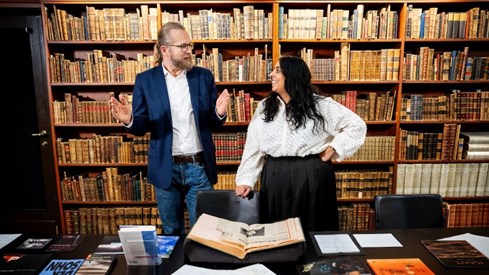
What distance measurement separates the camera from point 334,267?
3.91 ft

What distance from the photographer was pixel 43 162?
3369mm

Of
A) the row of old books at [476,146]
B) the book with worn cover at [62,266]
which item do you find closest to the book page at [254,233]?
the book with worn cover at [62,266]

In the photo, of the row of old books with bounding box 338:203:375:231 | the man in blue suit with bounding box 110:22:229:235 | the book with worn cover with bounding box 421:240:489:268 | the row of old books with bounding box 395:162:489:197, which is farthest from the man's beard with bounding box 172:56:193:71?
the row of old books with bounding box 395:162:489:197

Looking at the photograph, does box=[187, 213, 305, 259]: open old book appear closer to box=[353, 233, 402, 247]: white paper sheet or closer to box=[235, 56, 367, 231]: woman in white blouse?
box=[353, 233, 402, 247]: white paper sheet

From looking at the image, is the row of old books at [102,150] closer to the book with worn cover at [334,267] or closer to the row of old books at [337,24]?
the row of old books at [337,24]

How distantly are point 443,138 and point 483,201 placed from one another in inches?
30.7

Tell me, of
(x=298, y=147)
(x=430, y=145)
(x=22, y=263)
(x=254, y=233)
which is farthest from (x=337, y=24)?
(x=22, y=263)

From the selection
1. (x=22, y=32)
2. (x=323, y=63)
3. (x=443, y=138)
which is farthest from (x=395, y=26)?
(x=22, y=32)

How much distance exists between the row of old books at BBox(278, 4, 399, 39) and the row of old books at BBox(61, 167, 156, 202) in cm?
183

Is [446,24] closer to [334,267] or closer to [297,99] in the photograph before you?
[297,99]

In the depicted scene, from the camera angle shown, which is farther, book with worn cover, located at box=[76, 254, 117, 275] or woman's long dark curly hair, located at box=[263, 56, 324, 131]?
woman's long dark curly hair, located at box=[263, 56, 324, 131]

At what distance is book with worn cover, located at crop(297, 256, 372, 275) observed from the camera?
1.16m

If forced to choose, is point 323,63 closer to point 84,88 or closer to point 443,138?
point 443,138

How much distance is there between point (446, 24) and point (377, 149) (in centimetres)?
121
